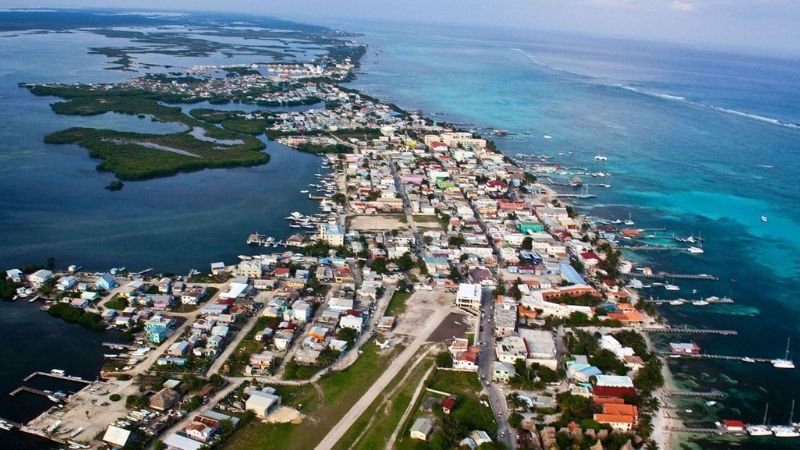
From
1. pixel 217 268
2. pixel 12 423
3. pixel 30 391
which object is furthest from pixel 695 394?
pixel 30 391

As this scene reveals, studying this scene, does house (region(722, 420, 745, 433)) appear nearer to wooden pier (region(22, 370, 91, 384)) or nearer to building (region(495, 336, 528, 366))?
building (region(495, 336, 528, 366))

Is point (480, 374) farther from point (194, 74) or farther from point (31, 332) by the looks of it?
point (194, 74)

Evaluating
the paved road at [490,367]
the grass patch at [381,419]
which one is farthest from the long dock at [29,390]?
the paved road at [490,367]

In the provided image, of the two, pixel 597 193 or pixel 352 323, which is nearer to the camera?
pixel 352 323

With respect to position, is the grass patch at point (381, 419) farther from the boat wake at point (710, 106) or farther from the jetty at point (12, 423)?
the boat wake at point (710, 106)

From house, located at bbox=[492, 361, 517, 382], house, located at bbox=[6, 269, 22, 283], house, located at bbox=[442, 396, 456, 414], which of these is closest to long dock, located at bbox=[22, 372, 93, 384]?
house, located at bbox=[6, 269, 22, 283]

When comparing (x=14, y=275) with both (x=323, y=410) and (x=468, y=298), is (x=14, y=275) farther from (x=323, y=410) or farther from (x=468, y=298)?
(x=468, y=298)

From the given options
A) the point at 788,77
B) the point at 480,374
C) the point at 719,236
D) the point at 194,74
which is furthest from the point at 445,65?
the point at 480,374
